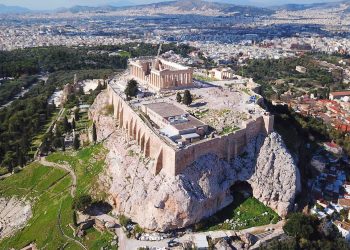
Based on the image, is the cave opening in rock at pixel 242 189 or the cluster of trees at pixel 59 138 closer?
the cave opening in rock at pixel 242 189

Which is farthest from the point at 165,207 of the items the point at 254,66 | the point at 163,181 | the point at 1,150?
the point at 254,66

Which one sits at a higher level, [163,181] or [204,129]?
[204,129]

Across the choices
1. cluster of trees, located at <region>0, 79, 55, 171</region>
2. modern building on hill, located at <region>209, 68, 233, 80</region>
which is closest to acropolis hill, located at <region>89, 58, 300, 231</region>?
cluster of trees, located at <region>0, 79, 55, 171</region>

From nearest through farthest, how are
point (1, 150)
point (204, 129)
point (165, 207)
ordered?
1. point (165, 207)
2. point (204, 129)
3. point (1, 150)

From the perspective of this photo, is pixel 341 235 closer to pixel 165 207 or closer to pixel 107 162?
pixel 165 207

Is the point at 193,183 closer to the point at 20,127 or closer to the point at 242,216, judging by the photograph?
the point at 242,216

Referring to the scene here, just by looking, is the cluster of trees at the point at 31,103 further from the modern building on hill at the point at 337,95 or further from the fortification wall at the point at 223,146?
the modern building on hill at the point at 337,95

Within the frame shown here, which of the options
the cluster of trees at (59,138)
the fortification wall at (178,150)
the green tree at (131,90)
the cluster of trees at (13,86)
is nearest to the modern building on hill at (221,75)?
the green tree at (131,90)
